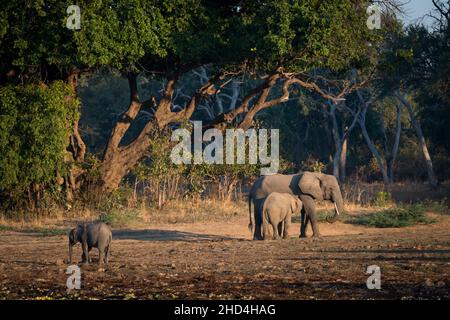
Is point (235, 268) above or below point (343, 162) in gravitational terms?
below

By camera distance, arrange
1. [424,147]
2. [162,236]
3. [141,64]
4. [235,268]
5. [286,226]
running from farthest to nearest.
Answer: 1. [424,147]
2. [141,64]
3. [162,236]
4. [286,226]
5. [235,268]

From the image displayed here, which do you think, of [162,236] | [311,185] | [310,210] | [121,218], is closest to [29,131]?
[121,218]

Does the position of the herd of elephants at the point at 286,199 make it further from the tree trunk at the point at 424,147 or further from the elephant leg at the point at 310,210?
the tree trunk at the point at 424,147

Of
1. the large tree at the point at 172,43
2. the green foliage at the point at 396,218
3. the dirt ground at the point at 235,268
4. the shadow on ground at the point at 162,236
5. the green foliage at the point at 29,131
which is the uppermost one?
the large tree at the point at 172,43

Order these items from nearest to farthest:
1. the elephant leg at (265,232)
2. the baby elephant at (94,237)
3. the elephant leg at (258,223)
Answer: the baby elephant at (94,237) → the elephant leg at (265,232) → the elephant leg at (258,223)

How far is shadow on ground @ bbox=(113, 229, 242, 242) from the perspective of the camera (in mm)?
21875

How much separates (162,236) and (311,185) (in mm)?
3819

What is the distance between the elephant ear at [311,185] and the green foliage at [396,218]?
323 cm

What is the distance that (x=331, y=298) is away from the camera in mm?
11102

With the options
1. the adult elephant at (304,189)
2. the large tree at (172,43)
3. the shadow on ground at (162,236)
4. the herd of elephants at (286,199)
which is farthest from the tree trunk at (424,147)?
the shadow on ground at (162,236)

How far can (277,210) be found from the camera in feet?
67.1

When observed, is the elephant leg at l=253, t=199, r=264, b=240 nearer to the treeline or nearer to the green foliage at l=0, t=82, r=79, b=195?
the treeline

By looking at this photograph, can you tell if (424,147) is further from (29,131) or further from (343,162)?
(29,131)

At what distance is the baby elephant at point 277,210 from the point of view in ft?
66.9
